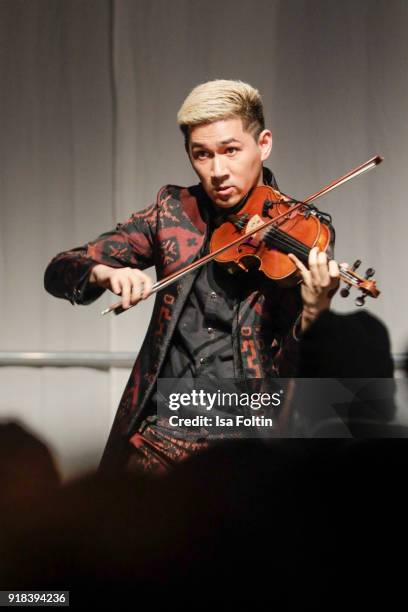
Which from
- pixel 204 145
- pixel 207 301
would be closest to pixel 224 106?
pixel 204 145

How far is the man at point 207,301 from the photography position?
168 cm

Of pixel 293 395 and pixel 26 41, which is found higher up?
pixel 26 41

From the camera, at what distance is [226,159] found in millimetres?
Answer: 1698

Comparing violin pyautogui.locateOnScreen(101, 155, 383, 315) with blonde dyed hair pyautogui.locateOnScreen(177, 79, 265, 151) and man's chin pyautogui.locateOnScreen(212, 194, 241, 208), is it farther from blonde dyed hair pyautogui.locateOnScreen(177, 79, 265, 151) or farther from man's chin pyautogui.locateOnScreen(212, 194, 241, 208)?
blonde dyed hair pyautogui.locateOnScreen(177, 79, 265, 151)

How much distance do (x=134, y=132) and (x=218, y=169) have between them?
0.43 m

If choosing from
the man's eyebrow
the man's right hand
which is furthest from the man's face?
the man's right hand

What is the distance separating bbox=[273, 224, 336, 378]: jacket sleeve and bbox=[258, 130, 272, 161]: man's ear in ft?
0.77

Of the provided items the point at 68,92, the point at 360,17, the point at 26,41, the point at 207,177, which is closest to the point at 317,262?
the point at 207,177

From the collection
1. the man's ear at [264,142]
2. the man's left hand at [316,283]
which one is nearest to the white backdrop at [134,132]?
the man's ear at [264,142]

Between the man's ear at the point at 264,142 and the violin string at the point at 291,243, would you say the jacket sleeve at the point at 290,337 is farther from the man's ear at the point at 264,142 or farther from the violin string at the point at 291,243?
the man's ear at the point at 264,142

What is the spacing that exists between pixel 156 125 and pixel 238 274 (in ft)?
1.76

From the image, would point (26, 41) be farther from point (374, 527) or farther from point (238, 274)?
point (374, 527)

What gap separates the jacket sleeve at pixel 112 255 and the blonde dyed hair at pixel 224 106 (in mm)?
214

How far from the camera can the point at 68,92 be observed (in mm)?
2053
